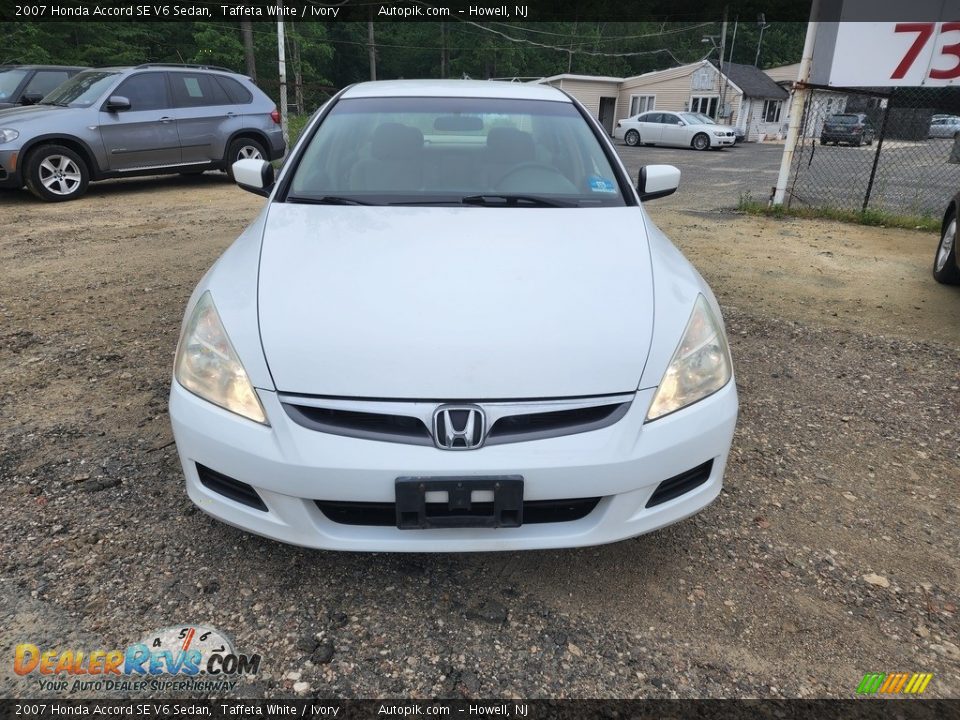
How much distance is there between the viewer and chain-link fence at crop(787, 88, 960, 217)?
8680 millimetres

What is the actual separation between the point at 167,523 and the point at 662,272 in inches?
79.0

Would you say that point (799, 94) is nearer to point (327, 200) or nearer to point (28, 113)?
point (327, 200)

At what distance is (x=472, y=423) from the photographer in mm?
1788

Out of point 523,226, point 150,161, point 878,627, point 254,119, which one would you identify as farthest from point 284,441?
point 254,119

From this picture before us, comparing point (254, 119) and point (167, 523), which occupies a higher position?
point (254, 119)

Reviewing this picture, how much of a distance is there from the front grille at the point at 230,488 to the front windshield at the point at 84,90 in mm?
8278

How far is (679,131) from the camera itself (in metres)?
24.8

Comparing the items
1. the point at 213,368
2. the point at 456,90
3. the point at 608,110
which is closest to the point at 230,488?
the point at 213,368

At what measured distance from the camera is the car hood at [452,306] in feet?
6.05

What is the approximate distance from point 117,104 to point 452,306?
825 centimetres

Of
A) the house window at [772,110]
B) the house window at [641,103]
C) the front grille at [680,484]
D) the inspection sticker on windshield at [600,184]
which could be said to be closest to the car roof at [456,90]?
the inspection sticker on windshield at [600,184]

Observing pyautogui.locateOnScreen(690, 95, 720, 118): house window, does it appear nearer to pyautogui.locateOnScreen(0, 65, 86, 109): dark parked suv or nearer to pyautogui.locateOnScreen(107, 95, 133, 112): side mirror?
pyautogui.locateOnScreen(0, 65, 86, 109): dark parked suv

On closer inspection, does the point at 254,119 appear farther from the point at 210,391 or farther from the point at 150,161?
the point at 210,391

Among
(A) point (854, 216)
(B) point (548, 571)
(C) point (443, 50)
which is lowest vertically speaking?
(B) point (548, 571)
